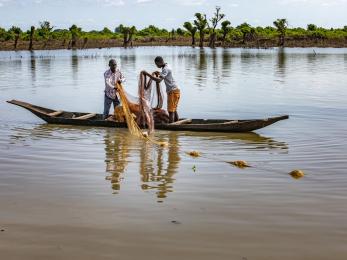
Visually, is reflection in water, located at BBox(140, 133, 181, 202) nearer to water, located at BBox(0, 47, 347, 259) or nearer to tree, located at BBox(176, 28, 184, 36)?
water, located at BBox(0, 47, 347, 259)

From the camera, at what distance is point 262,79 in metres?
24.9

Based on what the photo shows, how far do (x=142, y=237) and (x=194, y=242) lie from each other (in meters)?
0.54

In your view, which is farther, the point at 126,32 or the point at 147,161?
the point at 126,32

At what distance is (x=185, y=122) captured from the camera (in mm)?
11680

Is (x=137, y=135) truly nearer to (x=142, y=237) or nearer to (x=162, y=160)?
(x=162, y=160)

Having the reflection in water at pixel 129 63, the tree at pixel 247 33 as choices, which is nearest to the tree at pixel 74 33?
the tree at pixel 247 33

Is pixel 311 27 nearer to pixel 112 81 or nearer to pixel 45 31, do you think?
pixel 45 31

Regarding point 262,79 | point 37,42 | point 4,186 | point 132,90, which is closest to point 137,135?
point 4,186

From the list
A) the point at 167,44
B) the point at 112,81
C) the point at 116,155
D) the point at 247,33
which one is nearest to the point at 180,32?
the point at 167,44

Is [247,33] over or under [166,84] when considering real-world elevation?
over

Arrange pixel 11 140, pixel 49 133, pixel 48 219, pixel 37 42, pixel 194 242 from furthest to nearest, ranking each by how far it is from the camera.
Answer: pixel 37 42, pixel 49 133, pixel 11 140, pixel 48 219, pixel 194 242

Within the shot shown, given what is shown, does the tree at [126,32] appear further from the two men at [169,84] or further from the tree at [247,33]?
the two men at [169,84]

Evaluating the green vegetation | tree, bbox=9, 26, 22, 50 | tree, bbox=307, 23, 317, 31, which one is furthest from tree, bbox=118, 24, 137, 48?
tree, bbox=307, 23, 317, 31

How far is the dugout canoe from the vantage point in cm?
1080
